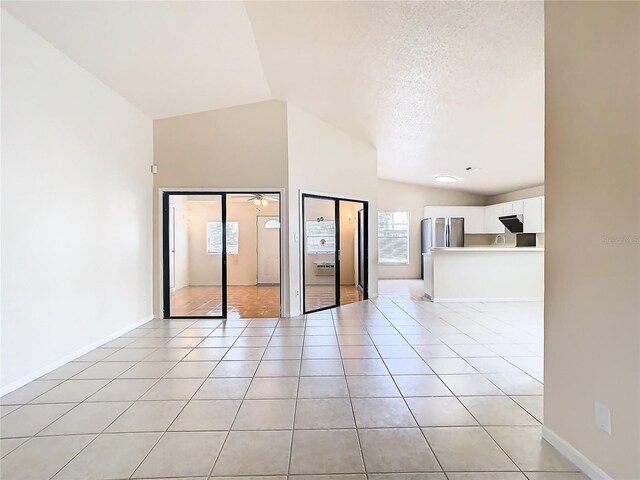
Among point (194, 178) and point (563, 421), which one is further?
point (194, 178)

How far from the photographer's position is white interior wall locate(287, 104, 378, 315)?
5.34m

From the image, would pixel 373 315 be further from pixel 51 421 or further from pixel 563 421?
pixel 51 421

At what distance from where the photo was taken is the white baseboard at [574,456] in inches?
63.1

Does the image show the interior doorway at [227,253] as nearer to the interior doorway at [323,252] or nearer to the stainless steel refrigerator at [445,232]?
the interior doorway at [323,252]

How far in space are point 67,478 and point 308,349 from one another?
229 centimetres

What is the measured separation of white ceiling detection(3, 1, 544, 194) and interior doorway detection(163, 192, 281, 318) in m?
2.37

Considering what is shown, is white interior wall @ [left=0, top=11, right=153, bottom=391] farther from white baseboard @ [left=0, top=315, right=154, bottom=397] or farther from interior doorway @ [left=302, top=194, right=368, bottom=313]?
interior doorway @ [left=302, top=194, right=368, bottom=313]

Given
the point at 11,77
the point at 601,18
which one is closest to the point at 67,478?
the point at 11,77

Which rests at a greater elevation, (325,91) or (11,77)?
(325,91)

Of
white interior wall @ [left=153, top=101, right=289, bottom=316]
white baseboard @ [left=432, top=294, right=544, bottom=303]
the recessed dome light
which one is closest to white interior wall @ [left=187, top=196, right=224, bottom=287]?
white interior wall @ [left=153, top=101, right=289, bottom=316]

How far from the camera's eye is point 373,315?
5.34 metres

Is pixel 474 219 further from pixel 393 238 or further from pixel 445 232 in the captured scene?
pixel 393 238

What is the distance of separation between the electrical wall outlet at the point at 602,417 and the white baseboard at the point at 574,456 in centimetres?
21

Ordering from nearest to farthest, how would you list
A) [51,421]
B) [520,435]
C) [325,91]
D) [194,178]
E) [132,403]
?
[520,435] → [51,421] → [132,403] → [325,91] → [194,178]
